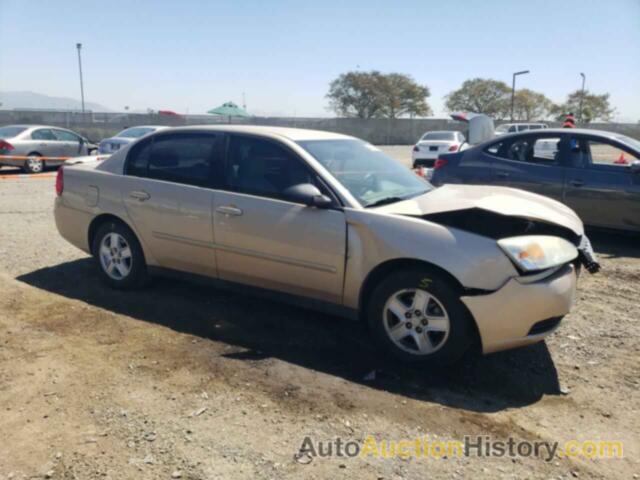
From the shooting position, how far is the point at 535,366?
3.72 meters

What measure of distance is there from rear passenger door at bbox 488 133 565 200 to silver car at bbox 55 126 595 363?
10.1 feet

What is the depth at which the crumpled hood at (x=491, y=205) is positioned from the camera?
3.65 metres

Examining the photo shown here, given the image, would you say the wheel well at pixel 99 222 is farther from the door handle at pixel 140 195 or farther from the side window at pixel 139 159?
the side window at pixel 139 159

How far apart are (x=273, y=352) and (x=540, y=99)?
259 ft

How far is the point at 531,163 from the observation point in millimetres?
7453

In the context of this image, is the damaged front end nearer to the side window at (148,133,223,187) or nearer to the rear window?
the side window at (148,133,223,187)

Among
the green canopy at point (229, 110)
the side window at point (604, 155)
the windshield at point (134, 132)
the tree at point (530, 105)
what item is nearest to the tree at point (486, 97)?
the tree at point (530, 105)

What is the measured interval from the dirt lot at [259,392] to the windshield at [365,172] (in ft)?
3.75

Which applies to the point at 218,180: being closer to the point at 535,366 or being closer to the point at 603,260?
the point at 535,366

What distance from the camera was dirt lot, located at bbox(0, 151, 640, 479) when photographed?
104 inches

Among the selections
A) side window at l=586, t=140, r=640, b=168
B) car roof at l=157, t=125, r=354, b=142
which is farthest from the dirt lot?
side window at l=586, t=140, r=640, b=168

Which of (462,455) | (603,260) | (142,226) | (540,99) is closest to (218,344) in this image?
(142,226)

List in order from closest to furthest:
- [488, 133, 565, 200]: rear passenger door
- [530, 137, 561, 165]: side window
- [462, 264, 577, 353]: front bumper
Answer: [462, 264, 577, 353]: front bumper → [488, 133, 565, 200]: rear passenger door → [530, 137, 561, 165]: side window

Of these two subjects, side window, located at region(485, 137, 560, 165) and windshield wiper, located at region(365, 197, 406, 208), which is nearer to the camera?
windshield wiper, located at region(365, 197, 406, 208)
